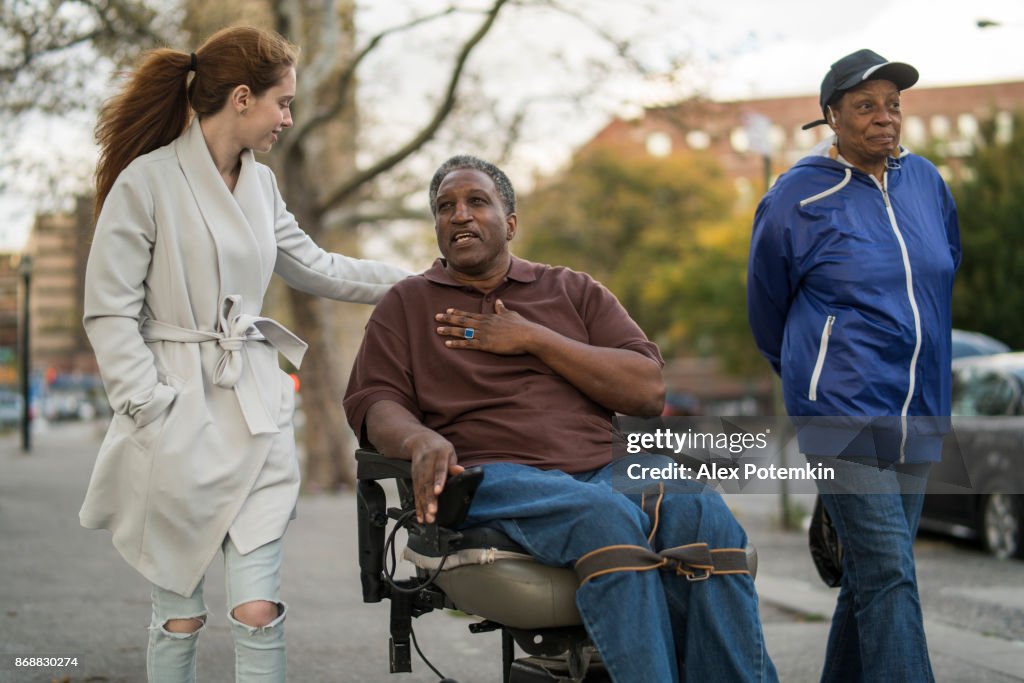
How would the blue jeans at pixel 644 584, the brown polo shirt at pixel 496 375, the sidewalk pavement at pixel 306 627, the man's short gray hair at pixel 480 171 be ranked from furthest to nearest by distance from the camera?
the sidewalk pavement at pixel 306 627 → the man's short gray hair at pixel 480 171 → the brown polo shirt at pixel 496 375 → the blue jeans at pixel 644 584

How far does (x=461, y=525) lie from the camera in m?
3.62

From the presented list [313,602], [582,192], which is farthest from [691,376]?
[313,602]

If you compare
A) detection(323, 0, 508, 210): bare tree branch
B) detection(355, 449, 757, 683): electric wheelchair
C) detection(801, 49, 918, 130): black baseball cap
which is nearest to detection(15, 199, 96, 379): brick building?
detection(355, 449, 757, 683): electric wheelchair

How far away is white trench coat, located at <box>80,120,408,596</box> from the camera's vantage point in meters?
3.65

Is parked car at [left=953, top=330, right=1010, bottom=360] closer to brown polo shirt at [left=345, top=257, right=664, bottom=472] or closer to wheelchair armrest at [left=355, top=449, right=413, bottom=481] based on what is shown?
brown polo shirt at [left=345, top=257, right=664, bottom=472]

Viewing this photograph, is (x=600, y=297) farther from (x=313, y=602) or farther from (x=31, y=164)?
(x=31, y=164)

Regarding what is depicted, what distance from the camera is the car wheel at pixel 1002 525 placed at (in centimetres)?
1051

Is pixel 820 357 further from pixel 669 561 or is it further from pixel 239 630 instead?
pixel 239 630

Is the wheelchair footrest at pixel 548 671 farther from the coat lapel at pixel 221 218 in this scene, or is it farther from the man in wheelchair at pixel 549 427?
the coat lapel at pixel 221 218

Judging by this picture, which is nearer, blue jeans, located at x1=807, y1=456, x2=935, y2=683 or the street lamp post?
blue jeans, located at x1=807, y1=456, x2=935, y2=683

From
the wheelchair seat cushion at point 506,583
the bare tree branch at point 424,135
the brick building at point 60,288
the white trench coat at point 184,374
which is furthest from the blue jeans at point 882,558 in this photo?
the bare tree branch at point 424,135

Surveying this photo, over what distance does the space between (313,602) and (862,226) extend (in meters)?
4.62

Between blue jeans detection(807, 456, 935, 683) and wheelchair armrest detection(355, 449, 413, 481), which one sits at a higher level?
wheelchair armrest detection(355, 449, 413, 481)

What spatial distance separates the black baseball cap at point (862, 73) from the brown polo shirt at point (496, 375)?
1050 millimetres
